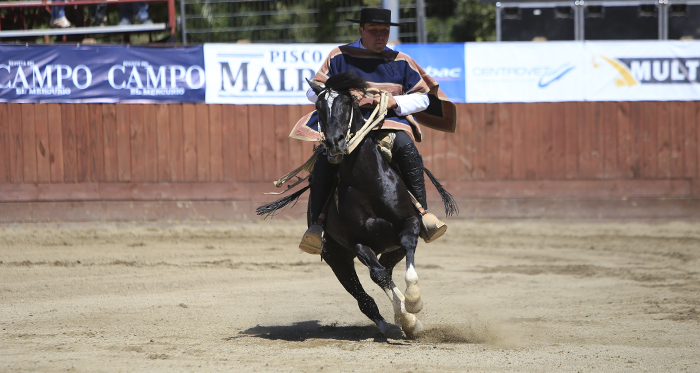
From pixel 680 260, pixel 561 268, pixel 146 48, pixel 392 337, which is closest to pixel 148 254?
pixel 146 48

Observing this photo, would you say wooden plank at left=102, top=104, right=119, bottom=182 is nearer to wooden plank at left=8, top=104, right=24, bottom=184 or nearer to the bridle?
wooden plank at left=8, top=104, right=24, bottom=184

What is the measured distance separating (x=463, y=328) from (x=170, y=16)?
854 centimetres

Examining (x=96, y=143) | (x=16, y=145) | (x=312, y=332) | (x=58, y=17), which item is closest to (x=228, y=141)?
(x=96, y=143)

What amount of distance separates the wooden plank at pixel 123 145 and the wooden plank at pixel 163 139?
1.61 feet

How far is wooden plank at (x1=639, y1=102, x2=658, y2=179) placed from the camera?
11.6 m

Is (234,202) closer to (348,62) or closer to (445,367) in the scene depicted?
(348,62)

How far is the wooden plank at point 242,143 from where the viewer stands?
452 inches

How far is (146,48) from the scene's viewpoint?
440 inches

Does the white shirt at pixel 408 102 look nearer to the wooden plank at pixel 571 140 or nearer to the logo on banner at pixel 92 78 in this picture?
the logo on banner at pixel 92 78

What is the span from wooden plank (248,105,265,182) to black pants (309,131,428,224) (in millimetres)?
6289

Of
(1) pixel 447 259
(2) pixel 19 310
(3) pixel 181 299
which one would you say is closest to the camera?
(2) pixel 19 310

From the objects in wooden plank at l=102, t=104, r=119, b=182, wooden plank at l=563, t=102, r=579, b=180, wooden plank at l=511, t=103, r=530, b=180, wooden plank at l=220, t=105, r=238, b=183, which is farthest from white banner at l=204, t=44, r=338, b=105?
wooden plank at l=563, t=102, r=579, b=180

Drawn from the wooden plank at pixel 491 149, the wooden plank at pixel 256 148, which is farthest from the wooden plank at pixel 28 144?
the wooden plank at pixel 491 149

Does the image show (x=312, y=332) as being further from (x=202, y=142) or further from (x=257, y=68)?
(x=257, y=68)
